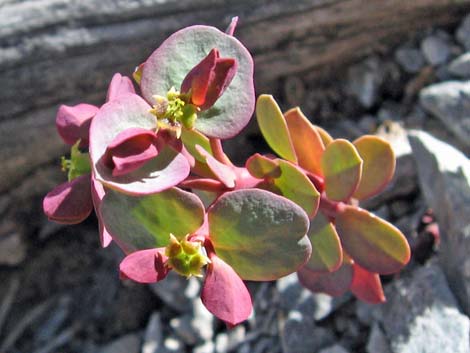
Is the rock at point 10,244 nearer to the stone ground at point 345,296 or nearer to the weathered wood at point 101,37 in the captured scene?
the stone ground at point 345,296

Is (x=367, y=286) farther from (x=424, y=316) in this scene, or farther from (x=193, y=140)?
(x=193, y=140)

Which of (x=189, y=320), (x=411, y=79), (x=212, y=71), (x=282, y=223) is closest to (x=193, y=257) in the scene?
(x=282, y=223)

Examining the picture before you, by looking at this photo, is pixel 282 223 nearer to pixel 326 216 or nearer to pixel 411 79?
pixel 326 216

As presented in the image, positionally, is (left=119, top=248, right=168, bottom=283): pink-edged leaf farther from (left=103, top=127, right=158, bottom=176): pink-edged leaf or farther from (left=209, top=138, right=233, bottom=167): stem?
(left=209, top=138, right=233, bottom=167): stem

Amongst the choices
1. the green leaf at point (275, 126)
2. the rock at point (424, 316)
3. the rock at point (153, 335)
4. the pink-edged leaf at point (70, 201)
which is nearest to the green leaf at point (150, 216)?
the pink-edged leaf at point (70, 201)

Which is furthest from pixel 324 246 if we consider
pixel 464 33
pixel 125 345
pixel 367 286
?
pixel 464 33

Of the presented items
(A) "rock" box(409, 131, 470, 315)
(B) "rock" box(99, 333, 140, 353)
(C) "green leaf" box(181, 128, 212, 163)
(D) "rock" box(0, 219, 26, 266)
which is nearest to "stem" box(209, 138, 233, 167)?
(C) "green leaf" box(181, 128, 212, 163)
